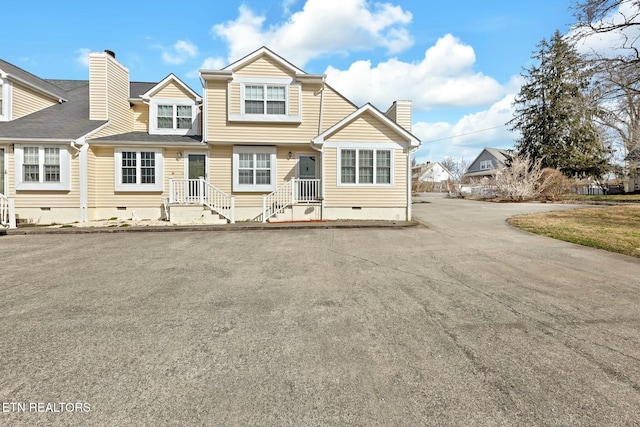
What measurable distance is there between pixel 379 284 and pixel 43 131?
15.0m

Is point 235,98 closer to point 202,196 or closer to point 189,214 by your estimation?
point 202,196

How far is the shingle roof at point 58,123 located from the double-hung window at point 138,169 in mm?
1697

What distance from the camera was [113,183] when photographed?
13.1m

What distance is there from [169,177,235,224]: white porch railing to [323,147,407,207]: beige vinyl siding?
13.4ft

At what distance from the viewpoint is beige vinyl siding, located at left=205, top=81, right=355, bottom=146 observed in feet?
43.0

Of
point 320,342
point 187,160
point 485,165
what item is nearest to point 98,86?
point 187,160

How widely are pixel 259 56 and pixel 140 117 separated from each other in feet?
23.0

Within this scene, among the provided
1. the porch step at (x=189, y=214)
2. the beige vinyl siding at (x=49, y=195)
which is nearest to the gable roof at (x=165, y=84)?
the beige vinyl siding at (x=49, y=195)

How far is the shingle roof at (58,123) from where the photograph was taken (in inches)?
475

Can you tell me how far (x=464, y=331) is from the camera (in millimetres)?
3234

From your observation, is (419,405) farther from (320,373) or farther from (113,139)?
(113,139)

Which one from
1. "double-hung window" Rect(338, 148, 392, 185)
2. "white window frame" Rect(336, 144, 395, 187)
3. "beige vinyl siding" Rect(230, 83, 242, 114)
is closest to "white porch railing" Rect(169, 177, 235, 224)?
"beige vinyl siding" Rect(230, 83, 242, 114)

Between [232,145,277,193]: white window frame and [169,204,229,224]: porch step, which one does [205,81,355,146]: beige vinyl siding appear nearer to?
[232,145,277,193]: white window frame

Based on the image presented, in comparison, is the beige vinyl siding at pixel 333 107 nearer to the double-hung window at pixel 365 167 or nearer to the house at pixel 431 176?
the double-hung window at pixel 365 167
